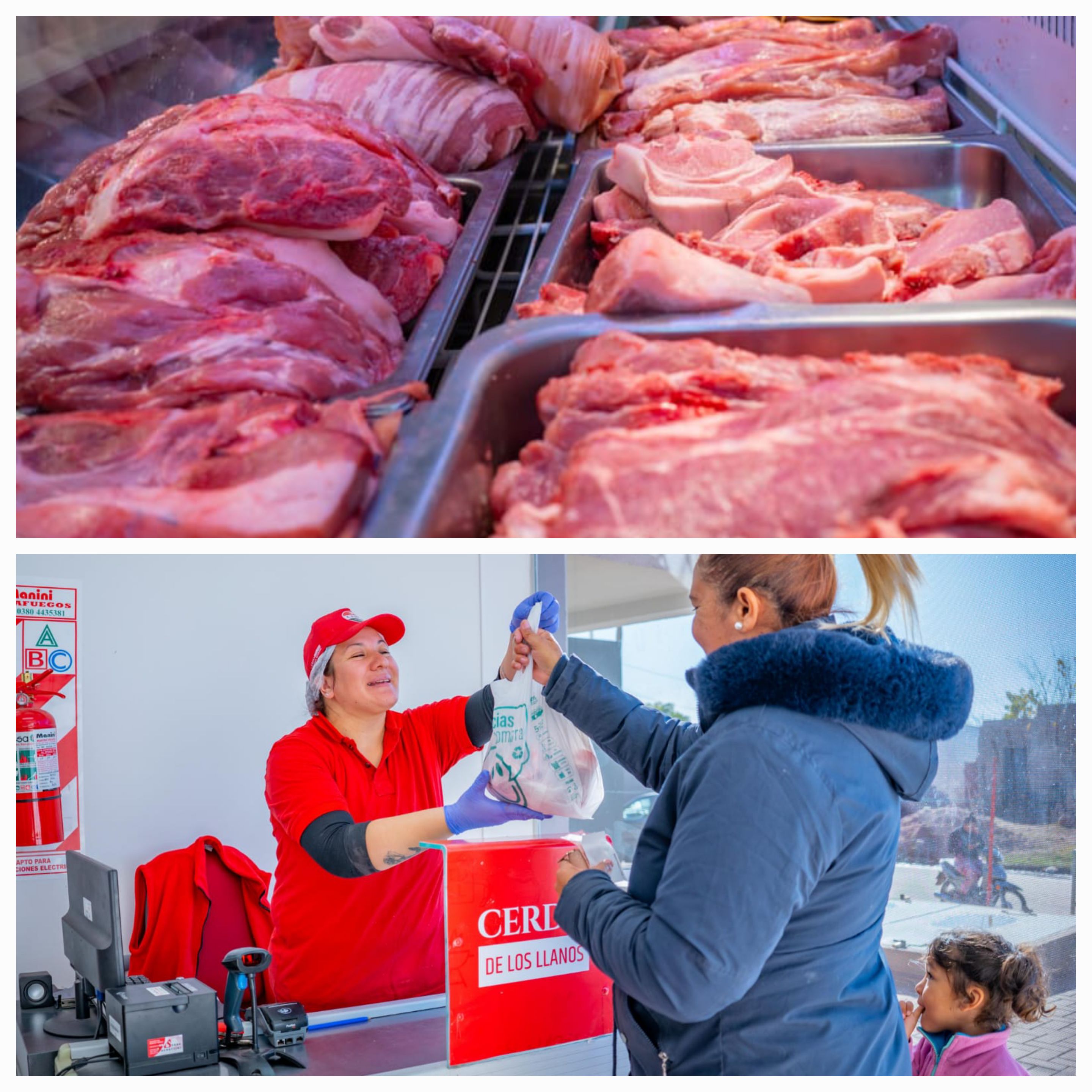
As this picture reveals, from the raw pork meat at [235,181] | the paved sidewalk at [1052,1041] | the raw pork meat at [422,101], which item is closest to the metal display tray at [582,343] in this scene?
the raw pork meat at [235,181]

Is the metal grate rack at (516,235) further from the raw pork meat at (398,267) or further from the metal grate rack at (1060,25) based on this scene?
the metal grate rack at (1060,25)

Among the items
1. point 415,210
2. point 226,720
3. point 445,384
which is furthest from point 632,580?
point 445,384

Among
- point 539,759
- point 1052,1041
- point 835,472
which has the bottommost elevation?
point 1052,1041

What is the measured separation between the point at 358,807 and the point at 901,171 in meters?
1.78

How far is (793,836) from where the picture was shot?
4.49 ft

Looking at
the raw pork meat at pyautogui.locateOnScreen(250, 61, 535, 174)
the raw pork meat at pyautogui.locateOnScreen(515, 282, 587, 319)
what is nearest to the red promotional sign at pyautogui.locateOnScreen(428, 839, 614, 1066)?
the raw pork meat at pyautogui.locateOnScreen(515, 282, 587, 319)

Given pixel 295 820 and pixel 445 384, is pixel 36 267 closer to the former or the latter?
pixel 445 384

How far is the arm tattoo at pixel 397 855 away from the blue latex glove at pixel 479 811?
0.23 ft

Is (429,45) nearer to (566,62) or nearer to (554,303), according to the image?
(566,62)

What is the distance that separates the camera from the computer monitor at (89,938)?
68.4 inches

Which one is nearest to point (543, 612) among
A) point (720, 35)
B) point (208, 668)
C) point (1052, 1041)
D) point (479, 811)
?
point (479, 811)

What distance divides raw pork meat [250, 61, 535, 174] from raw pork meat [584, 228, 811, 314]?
0.73 metres

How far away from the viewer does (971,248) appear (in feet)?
A: 6.12

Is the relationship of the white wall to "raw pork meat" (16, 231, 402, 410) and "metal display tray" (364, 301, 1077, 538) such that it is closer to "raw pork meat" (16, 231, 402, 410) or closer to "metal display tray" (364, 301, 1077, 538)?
"raw pork meat" (16, 231, 402, 410)
